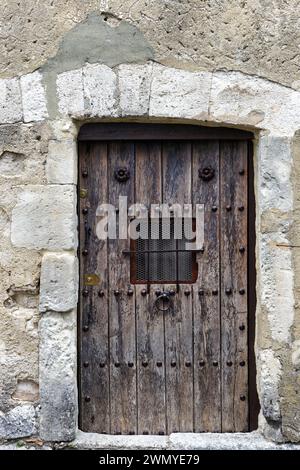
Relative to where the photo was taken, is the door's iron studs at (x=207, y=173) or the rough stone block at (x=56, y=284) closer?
the rough stone block at (x=56, y=284)

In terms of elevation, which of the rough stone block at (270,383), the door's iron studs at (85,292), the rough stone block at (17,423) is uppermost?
the door's iron studs at (85,292)

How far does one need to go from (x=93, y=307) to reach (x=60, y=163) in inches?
→ 33.6

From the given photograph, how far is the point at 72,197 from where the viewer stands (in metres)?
3.44

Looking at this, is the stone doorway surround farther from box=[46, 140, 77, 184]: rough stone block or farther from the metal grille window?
the metal grille window

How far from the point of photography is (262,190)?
3.41 meters

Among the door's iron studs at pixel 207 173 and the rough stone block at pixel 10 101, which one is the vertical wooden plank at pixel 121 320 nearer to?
the door's iron studs at pixel 207 173

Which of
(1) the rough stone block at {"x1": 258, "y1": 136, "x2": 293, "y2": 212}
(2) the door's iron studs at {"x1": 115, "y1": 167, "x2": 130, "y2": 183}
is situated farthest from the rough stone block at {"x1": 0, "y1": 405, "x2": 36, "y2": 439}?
(1) the rough stone block at {"x1": 258, "y1": 136, "x2": 293, "y2": 212}

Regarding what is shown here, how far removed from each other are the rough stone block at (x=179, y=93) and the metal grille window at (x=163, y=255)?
621 mm

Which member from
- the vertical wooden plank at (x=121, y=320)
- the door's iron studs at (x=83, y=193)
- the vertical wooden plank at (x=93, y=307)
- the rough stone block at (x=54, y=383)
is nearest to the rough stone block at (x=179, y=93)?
the vertical wooden plank at (x=121, y=320)

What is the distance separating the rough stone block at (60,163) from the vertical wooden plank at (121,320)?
10.6 inches

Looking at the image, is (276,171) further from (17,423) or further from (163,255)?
(17,423)

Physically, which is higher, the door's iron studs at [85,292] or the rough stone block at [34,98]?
the rough stone block at [34,98]

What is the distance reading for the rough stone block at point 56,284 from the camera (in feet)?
11.2

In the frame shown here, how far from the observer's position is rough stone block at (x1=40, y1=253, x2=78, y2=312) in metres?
3.40
